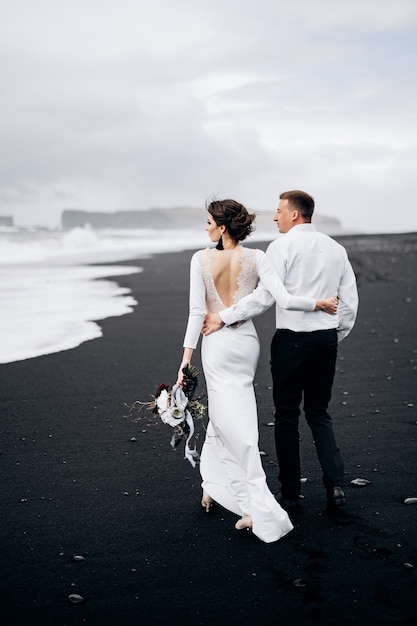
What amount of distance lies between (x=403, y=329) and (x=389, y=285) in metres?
7.55

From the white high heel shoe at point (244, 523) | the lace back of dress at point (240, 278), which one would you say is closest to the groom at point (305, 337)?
the lace back of dress at point (240, 278)

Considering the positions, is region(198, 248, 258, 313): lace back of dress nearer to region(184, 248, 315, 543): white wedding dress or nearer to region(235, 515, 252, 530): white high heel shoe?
region(184, 248, 315, 543): white wedding dress

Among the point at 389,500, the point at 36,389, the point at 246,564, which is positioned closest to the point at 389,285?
the point at 36,389

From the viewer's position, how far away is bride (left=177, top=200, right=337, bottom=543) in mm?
4969

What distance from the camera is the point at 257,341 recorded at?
5.16 m

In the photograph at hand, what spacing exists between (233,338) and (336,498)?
133cm

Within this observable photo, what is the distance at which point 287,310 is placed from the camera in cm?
527

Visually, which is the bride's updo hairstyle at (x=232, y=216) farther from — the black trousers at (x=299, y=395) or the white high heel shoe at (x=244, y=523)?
the white high heel shoe at (x=244, y=523)

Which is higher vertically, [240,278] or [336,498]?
[240,278]

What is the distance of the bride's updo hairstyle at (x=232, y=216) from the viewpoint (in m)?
4.96

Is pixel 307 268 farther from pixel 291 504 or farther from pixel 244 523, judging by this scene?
pixel 244 523

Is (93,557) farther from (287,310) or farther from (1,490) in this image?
(287,310)

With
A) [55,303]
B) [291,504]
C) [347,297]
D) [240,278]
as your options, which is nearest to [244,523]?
[291,504]

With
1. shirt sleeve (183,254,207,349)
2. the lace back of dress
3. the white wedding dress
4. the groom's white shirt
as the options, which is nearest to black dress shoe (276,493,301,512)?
the white wedding dress
